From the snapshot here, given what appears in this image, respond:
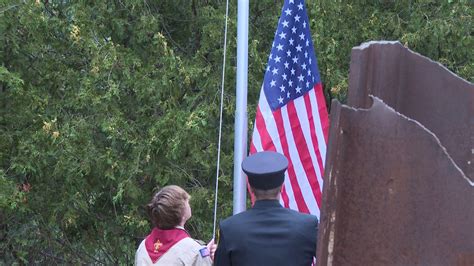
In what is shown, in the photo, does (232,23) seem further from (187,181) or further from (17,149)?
(17,149)

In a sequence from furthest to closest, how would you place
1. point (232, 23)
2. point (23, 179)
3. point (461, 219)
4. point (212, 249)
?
point (23, 179)
point (232, 23)
point (212, 249)
point (461, 219)

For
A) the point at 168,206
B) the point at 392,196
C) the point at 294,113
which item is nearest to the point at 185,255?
the point at 168,206

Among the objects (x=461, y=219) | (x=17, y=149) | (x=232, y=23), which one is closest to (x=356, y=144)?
(x=461, y=219)

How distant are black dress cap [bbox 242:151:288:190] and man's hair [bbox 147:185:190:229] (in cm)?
130

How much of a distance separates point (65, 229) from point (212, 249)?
16.4 feet

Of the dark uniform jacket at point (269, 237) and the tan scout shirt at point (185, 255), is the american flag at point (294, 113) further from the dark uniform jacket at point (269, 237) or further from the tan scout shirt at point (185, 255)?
the dark uniform jacket at point (269, 237)

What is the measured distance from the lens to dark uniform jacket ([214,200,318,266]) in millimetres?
3820

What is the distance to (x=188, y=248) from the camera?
17.3ft

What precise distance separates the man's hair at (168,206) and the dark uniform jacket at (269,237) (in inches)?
49.1

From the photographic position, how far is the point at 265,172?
3.83 meters

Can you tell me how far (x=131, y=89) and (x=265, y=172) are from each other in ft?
18.5

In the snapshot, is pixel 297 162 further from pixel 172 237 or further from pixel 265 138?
pixel 172 237

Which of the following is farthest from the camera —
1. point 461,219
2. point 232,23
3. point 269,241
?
point 232,23

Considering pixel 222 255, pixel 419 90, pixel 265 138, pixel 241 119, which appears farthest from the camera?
pixel 265 138
